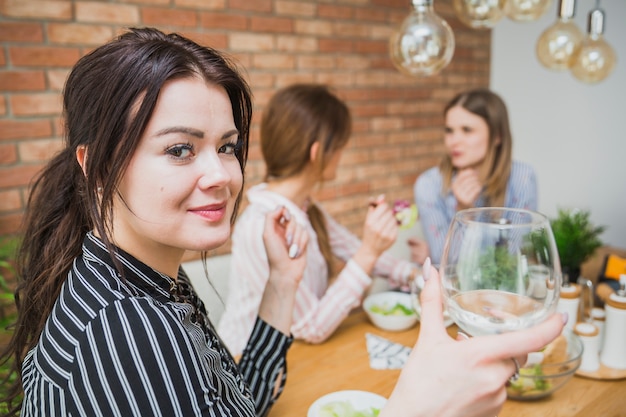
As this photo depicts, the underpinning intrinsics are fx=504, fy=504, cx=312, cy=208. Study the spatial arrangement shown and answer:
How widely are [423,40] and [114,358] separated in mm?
1080

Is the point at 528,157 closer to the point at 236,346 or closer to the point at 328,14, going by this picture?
the point at 328,14

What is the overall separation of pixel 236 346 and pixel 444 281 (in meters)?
1.10

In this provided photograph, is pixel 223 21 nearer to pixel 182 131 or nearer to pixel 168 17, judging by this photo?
pixel 168 17

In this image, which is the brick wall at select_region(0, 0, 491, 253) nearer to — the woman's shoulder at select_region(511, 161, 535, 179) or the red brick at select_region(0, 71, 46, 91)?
the red brick at select_region(0, 71, 46, 91)

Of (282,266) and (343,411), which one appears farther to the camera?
(282,266)

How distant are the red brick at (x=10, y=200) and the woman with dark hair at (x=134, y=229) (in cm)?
104

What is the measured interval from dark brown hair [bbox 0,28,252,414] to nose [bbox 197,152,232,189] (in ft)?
0.32

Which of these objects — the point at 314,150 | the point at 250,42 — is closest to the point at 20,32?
the point at 250,42

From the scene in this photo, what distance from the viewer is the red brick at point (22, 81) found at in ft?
5.59

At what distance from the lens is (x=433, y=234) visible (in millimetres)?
2291

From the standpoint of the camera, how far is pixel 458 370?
0.49 m

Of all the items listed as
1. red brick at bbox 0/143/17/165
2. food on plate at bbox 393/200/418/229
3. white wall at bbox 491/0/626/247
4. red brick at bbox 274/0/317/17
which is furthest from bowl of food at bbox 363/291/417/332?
white wall at bbox 491/0/626/247

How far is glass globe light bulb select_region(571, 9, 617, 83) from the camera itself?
5.53 ft

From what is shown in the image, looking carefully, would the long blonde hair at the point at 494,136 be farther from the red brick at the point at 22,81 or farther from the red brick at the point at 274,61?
the red brick at the point at 22,81
